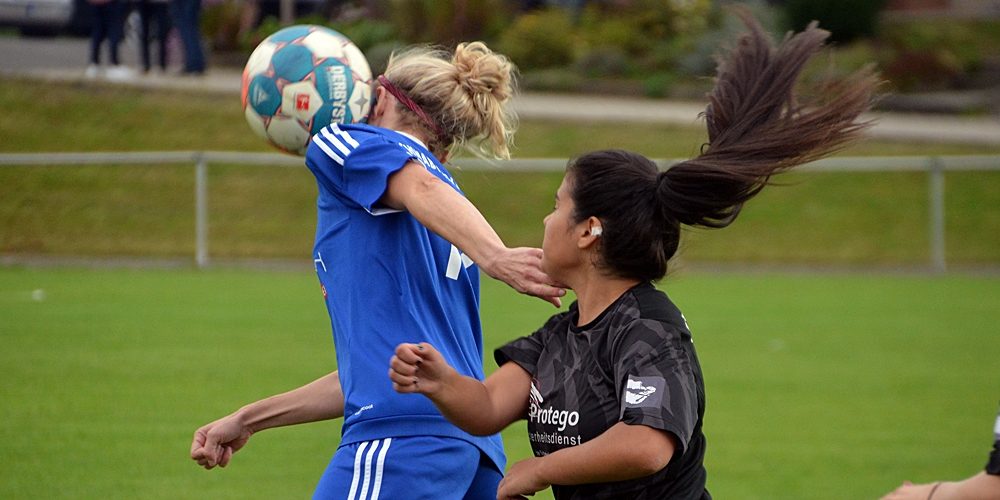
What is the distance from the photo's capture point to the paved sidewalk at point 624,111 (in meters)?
20.9

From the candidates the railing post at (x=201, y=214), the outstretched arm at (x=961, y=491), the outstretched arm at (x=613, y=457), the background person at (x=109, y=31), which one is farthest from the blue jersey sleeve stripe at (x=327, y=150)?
the background person at (x=109, y=31)

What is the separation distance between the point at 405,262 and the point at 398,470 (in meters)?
0.53

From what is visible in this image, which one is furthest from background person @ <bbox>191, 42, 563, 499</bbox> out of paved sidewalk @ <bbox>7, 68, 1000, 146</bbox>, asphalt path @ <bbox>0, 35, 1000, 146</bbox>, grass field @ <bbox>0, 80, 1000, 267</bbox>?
paved sidewalk @ <bbox>7, 68, 1000, 146</bbox>

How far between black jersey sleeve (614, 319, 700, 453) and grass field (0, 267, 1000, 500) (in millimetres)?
403

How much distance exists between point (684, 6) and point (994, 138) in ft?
22.3

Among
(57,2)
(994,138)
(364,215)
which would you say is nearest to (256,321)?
(364,215)

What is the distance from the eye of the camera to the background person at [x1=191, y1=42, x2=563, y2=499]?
3488 mm

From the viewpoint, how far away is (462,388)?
10.5ft

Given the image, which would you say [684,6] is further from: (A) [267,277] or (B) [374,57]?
(A) [267,277]

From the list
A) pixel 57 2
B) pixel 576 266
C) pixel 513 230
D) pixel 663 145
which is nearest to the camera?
pixel 576 266

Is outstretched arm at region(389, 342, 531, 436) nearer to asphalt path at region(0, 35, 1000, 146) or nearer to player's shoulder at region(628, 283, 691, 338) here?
player's shoulder at region(628, 283, 691, 338)

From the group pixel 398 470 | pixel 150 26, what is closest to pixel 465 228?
pixel 398 470

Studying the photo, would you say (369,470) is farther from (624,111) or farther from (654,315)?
(624,111)

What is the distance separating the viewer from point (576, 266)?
3.32m
